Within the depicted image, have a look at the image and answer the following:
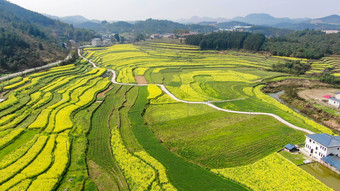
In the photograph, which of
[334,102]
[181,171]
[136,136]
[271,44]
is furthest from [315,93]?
[271,44]

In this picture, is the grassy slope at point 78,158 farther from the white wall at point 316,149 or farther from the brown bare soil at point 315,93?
the brown bare soil at point 315,93

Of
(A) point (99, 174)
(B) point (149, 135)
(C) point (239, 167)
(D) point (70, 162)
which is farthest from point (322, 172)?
(D) point (70, 162)

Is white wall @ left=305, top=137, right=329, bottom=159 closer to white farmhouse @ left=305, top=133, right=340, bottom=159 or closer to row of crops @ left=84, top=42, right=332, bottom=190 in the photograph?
white farmhouse @ left=305, top=133, right=340, bottom=159

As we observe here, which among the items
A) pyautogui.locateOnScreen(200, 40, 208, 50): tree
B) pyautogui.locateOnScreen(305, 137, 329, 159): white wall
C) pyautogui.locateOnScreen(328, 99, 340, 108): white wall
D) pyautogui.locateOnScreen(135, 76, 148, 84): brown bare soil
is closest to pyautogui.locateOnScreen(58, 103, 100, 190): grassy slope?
pyautogui.locateOnScreen(135, 76, 148, 84): brown bare soil

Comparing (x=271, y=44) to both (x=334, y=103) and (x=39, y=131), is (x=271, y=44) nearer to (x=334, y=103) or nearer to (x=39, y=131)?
(x=334, y=103)

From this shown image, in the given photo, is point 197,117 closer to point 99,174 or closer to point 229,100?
point 229,100
